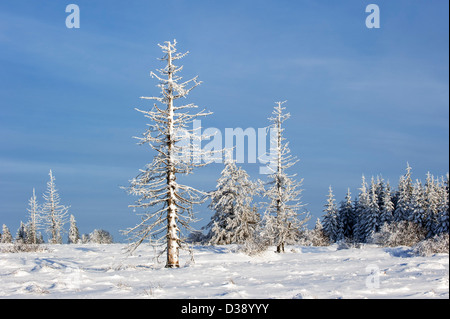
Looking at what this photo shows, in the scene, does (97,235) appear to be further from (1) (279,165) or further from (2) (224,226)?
(1) (279,165)

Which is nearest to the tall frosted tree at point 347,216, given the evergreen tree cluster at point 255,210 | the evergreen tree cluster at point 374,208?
the evergreen tree cluster at point 374,208

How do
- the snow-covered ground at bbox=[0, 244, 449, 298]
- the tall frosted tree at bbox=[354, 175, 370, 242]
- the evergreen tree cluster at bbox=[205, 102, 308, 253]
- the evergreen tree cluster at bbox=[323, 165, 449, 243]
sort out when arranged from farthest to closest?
the tall frosted tree at bbox=[354, 175, 370, 242], the evergreen tree cluster at bbox=[323, 165, 449, 243], the evergreen tree cluster at bbox=[205, 102, 308, 253], the snow-covered ground at bbox=[0, 244, 449, 298]

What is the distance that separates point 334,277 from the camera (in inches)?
465

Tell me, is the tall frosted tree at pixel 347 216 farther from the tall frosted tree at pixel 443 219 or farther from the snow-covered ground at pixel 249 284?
the snow-covered ground at pixel 249 284

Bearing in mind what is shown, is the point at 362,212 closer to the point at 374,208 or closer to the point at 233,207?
the point at 374,208

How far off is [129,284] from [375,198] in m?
56.3

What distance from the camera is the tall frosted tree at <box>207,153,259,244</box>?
3512 cm

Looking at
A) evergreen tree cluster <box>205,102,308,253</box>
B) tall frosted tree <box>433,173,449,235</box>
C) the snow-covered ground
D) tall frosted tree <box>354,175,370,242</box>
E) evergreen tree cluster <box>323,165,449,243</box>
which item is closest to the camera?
the snow-covered ground

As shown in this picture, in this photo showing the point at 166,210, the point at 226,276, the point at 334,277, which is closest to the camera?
the point at 334,277

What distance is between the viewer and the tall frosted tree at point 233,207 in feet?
115

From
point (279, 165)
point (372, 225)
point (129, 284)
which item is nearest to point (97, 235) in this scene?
point (372, 225)

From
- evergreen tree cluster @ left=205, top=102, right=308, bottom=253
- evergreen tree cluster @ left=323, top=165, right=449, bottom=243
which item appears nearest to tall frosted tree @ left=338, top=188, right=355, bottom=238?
evergreen tree cluster @ left=323, top=165, right=449, bottom=243

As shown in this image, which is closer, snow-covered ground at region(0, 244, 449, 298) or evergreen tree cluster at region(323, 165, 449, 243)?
snow-covered ground at region(0, 244, 449, 298)

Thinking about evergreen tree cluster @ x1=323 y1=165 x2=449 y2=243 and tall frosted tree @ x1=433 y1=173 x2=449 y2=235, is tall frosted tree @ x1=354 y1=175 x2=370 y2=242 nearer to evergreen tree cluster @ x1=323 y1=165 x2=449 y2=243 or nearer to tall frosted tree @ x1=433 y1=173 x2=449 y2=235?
evergreen tree cluster @ x1=323 y1=165 x2=449 y2=243
